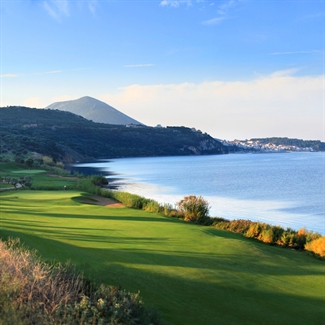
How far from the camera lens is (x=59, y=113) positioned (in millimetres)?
175875

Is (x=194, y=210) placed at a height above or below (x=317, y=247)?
above

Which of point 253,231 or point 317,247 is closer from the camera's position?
point 317,247

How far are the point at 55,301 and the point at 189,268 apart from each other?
16.4 feet

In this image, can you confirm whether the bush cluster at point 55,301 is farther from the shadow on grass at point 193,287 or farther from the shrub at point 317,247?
the shrub at point 317,247

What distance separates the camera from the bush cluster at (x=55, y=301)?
196 inches

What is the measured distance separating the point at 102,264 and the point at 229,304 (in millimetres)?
2870

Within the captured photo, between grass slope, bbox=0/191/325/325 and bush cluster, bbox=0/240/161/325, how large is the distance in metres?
1.56

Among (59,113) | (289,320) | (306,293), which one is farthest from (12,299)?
(59,113)

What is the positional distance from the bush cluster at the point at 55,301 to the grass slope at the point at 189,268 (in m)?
1.56

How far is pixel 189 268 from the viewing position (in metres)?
9.88

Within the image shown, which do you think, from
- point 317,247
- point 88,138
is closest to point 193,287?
point 317,247

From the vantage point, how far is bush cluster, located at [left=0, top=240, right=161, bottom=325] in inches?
196

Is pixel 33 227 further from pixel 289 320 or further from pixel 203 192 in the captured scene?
pixel 203 192

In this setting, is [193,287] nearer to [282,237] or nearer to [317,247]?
[317,247]
